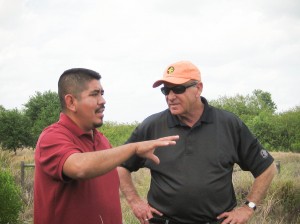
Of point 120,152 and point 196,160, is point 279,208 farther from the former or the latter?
point 120,152

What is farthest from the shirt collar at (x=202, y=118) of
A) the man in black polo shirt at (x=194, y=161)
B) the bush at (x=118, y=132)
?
the bush at (x=118, y=132)

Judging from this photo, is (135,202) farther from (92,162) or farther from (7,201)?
(7,201)

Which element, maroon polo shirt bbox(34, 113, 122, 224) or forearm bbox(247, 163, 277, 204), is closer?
maroon polo shirt bbox(34, 113, 122, 224)

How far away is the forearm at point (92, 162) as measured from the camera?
7.88 feet

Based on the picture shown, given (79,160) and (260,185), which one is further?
(260,185)

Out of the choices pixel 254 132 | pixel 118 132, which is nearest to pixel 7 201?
pixel 254 132

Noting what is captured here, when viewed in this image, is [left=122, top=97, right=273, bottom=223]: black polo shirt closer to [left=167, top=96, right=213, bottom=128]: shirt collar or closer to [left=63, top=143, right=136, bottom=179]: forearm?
[left=167, top=96, right=213, bottom=128]: shirt collar

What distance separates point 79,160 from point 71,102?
2.29 ft

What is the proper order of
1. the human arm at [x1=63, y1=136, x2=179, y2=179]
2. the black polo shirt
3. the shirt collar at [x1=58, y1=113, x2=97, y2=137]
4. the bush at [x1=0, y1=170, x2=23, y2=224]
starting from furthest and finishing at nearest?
the bush at [x1=0, y1=170, x2=23, y2=224], the black polo shirt, the shirt collar at [x1=58, y1=113, x2=97, y2=137], the human arm at [x1=63, y1=136, x2=179, y2=179]

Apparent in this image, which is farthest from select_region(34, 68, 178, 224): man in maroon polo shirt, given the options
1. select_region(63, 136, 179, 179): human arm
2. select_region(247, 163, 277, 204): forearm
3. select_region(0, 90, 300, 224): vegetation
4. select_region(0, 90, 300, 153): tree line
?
select_region(0, 90, 300, 153): tree line

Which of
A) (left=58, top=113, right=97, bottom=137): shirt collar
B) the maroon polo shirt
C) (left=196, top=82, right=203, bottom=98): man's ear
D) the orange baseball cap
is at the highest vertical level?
the orange baseball cap

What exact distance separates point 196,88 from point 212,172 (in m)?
0.85

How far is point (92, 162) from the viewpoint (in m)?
2.40

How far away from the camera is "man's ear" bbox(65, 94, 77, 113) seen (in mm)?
2980
